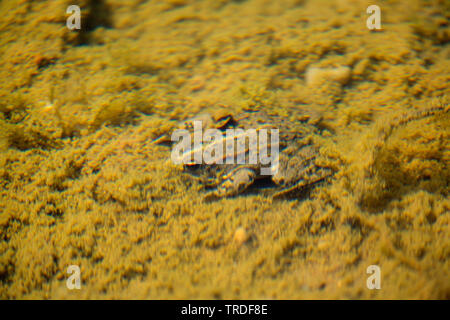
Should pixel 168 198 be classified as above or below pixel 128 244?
above

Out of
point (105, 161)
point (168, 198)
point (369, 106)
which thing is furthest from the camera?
point (369, 106)

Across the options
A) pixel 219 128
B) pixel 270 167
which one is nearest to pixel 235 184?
pixel 270 167

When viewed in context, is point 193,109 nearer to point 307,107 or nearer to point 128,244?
point 307,107

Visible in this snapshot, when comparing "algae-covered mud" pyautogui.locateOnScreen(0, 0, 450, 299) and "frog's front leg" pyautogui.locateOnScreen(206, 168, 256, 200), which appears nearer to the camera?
"algae-covered mud" pyautogui.locateOnScreen(0, 0, 450, 299)

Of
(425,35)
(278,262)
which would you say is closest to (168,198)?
(278,262)

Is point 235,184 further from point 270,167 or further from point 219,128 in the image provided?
point 219,128
